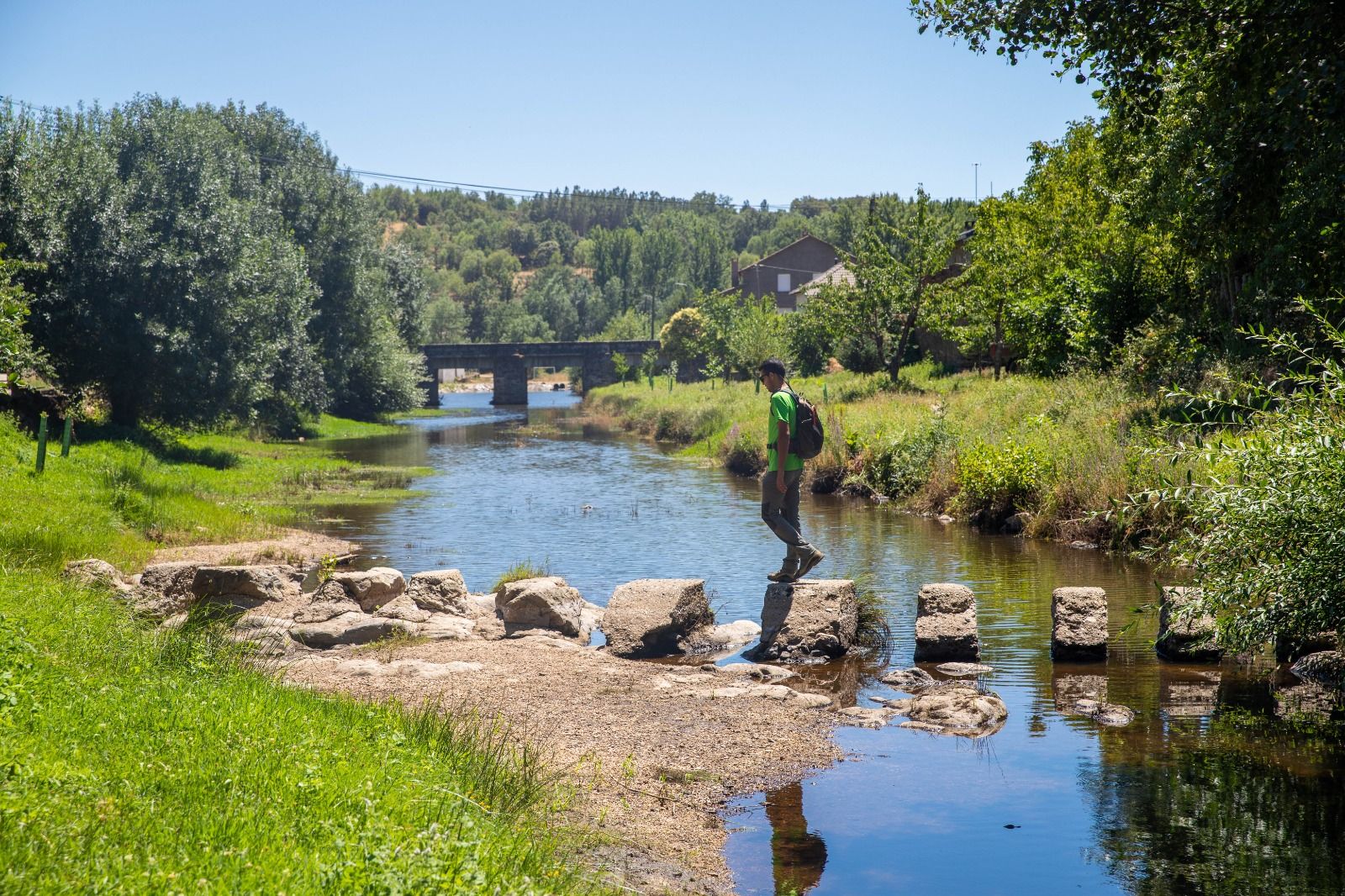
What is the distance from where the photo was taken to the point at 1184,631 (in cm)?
1105

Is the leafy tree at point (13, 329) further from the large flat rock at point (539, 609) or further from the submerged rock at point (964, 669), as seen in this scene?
the submerged rock at point (964, 669)

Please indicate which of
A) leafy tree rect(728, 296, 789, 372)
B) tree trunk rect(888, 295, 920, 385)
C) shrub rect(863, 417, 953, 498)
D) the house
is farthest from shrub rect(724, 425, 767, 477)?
the house

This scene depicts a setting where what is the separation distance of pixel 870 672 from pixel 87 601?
7.08 metres

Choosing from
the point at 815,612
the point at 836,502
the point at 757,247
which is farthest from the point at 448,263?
the point at 815,612

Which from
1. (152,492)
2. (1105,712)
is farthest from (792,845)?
(152,492)

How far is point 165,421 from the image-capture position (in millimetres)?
31406

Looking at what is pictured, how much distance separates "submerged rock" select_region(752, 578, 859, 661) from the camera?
38.3 feet

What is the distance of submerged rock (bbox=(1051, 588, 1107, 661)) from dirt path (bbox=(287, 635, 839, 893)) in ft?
10.2

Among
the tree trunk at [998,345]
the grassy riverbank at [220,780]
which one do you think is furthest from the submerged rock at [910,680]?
the tree trunk at [998,345]

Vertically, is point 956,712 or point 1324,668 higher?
point 1324,668

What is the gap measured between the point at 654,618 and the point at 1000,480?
12.0 metres

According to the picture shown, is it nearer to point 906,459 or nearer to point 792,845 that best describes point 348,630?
point 792,845

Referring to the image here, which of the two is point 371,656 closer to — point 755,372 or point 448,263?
point 755,372

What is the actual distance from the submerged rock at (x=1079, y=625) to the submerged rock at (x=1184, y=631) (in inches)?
22.7
